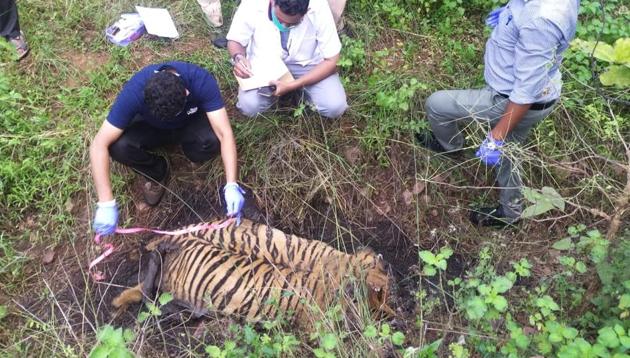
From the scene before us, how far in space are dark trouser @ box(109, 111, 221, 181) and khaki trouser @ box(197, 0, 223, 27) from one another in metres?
1.35

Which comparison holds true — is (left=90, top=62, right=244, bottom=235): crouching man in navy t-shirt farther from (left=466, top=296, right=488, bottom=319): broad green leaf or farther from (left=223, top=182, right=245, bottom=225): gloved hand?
(left=466, top=296, right=488, bottom=319): broad green leaf

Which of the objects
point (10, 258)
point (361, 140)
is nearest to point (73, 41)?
point (10, 258)

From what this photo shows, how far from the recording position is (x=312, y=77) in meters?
3.64

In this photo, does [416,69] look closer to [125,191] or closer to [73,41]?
[125,191]

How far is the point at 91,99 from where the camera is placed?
4.02 m

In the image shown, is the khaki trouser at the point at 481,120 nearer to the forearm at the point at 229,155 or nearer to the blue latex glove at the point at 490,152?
the blue latex glove at the point at 490,152

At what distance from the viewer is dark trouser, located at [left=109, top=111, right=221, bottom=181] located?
3330mm

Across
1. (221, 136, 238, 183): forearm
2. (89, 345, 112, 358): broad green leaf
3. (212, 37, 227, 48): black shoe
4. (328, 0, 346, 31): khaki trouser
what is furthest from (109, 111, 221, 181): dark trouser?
(89, 345, 112, 358): broad green leaf

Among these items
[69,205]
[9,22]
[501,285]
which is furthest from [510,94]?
[9,22]

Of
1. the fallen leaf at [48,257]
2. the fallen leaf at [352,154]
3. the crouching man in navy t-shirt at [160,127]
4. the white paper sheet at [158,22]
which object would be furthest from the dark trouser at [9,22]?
the fallen leaf at [352,154]

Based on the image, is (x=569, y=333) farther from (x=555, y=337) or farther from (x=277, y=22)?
(x=277, y=22)

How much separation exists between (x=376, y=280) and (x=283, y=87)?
1.53 m

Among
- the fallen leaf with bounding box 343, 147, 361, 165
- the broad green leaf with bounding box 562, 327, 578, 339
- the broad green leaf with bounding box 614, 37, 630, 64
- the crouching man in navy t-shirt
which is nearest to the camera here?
the broad green leaf with bounding box 562, 327, 578, 339

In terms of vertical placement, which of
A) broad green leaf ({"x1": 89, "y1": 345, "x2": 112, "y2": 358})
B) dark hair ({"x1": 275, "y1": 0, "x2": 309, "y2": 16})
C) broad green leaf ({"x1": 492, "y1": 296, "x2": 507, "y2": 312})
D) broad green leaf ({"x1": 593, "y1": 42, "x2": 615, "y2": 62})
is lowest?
broad green leaf ({"x1": 492, "y1": 296, "x2": 507, "y2": 312})
